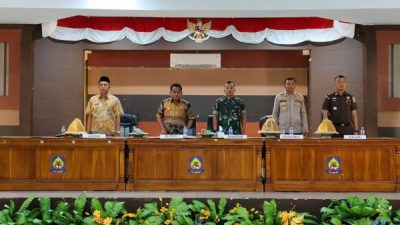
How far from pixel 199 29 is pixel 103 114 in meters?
3.11

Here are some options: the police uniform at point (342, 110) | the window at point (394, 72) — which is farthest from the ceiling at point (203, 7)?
the police uniform at point (342, 110)

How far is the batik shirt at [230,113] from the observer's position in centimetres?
641

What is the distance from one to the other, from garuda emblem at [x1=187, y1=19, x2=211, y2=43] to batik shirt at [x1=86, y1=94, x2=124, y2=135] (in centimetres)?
292

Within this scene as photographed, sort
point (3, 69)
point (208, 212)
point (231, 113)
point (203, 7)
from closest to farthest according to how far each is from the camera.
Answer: point (208, 212) → point (231, 113) → point (203, 7) → point (3, 69)

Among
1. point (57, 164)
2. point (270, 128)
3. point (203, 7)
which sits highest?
point (203, 7)

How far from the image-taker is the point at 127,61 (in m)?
9.93

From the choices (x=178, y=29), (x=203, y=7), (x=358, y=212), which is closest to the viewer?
(x=358, y=212)

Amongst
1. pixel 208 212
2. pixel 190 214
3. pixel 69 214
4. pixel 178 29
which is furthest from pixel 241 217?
pixel 178 29

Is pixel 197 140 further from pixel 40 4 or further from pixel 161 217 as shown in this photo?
pixel 40 4

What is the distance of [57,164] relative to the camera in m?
5.62

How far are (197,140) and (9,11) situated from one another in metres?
3.31

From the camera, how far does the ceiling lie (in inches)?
272

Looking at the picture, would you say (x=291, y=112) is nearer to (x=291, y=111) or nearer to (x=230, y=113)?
(x=291, y=111)

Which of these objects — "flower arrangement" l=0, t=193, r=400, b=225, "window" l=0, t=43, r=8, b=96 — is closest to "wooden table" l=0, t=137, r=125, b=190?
"flower arrangement" l=0, t=193, r=400, b=225
